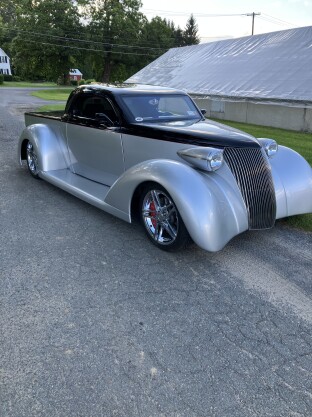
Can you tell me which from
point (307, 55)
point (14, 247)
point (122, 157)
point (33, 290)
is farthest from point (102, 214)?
point (307, 55)

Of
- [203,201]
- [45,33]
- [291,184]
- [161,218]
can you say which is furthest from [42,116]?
[45,33]

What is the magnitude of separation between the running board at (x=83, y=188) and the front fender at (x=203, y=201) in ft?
2.35

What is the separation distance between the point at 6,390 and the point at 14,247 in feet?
6.85

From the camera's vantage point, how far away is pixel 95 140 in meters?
5.33

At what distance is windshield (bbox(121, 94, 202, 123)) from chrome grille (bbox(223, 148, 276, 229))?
1393 mm

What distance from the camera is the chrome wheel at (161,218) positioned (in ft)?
12.8

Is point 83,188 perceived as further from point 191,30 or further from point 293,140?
point 191,30

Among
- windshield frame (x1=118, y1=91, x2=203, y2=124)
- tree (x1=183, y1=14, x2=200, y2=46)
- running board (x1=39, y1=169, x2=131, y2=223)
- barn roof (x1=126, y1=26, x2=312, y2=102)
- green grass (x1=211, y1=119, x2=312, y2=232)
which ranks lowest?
green grass (x1=211, y1=119, x2=312, y2=232)

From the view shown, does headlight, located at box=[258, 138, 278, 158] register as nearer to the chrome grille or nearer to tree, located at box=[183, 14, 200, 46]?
the chrome grille

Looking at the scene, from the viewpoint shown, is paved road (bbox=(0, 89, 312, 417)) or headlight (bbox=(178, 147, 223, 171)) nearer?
paved road (bbox=(0, 89, 312, 417))

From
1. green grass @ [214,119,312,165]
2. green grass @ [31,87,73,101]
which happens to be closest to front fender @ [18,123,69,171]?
green grass @ [214,119,312,165]

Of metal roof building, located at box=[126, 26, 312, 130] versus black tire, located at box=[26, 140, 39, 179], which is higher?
metal roof building, located at box=[126, 26, 312, 130]

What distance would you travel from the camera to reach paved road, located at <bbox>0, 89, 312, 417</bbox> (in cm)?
221

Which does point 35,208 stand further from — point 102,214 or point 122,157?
point 122,157
